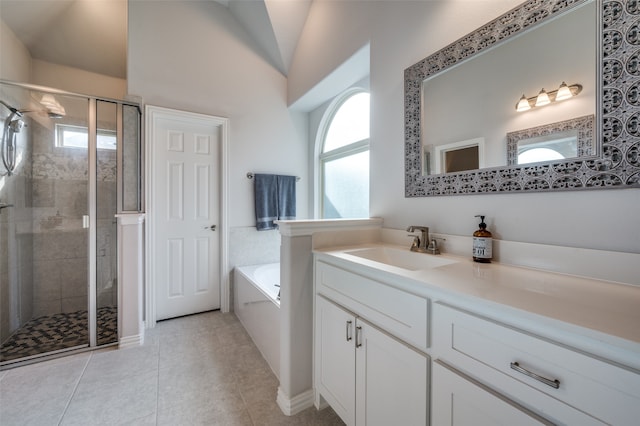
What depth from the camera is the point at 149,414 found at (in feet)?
4.72

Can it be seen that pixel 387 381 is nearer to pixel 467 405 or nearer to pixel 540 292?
pixel 467 405

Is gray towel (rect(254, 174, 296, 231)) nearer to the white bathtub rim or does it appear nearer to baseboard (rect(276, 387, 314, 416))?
the white bathtub rim

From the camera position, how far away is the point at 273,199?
3094mm

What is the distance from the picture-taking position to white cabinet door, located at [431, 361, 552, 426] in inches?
25.7

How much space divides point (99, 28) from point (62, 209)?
196 centimetres

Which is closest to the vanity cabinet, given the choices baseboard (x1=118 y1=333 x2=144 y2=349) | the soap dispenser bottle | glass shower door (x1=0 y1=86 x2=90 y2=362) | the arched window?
the soap dispenser bottle

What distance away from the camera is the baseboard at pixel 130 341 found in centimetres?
210

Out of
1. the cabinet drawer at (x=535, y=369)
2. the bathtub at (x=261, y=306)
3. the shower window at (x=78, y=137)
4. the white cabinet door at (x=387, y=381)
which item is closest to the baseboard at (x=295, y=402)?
the bathtub at (x=261, y=306)

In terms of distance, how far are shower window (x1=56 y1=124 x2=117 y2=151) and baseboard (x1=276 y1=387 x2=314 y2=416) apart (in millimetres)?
2368

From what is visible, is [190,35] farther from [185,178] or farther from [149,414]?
[149,414]

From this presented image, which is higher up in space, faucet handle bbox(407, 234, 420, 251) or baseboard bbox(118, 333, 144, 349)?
faucet handle bbox(407, 234, 420, 251)

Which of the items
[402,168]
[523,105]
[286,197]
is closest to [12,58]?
[286,197]

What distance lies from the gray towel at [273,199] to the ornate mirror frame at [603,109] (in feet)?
7.17

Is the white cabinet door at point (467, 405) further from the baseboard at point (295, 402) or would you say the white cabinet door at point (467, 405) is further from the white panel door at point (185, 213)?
the white panel door at point (185, 213)
